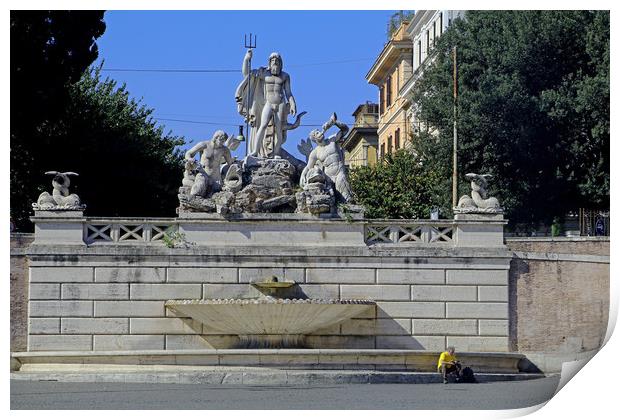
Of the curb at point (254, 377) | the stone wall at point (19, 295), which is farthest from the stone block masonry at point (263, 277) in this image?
the curb at point (254, 377)

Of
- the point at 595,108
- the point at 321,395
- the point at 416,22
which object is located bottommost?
the point at 321,395

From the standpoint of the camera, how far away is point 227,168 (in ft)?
135

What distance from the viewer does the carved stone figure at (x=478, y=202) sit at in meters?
40.9

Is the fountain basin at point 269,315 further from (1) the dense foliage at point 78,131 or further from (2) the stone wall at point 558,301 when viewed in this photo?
(1) the dense foliage at point 78,131

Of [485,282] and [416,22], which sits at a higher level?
[416,22]

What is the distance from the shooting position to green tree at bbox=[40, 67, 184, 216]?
52.2m

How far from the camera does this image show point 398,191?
5938 cm

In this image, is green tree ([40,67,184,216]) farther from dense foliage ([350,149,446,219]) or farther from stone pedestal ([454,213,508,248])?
stone pedestal ([454,213,508,248])

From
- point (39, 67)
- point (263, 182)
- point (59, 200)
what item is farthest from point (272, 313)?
point (39, 67)

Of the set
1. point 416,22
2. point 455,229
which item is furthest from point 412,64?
point 455,229

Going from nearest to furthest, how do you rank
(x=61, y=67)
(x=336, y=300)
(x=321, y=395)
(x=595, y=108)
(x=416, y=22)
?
(x=321, y=395) → (x=336, y=300) → (x=61, y=67) → (x=595, y=108) → (x=416, y=22)

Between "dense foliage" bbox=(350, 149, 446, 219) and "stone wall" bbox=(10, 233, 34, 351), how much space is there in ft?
65.0

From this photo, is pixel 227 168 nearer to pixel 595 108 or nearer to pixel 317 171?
pixel 317 171

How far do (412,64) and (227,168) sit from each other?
33564 mm
